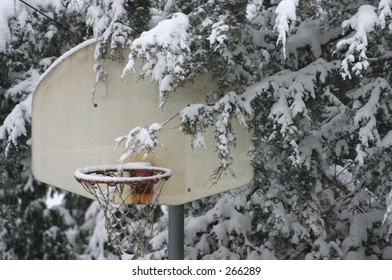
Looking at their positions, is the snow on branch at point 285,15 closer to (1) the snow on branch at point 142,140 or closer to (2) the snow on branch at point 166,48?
(2) the snow on branch at point 166,48

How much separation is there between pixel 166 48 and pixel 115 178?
3.19ft

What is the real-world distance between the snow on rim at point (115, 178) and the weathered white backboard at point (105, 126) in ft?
0.54

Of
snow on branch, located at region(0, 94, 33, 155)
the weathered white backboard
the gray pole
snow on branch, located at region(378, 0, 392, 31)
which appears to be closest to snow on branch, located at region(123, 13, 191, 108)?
the weathered white backboard

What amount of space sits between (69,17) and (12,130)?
53.3 inches

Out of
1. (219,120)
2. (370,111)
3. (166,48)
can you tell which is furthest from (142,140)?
(370,111)

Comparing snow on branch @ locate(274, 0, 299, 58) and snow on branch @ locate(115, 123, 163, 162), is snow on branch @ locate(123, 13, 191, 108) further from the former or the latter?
snow on branch @ locate(274, 0, 299, 58)

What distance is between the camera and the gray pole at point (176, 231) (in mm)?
4949

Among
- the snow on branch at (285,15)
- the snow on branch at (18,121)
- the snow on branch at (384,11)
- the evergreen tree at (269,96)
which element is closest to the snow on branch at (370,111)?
the evergreen tree at (269,96)

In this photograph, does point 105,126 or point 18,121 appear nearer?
point 105,126

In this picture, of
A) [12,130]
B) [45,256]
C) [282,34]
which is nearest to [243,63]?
[282,34]

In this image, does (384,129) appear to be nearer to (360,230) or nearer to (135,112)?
(360,230)

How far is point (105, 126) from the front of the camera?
4.53 metres

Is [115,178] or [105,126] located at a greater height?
[105,126]

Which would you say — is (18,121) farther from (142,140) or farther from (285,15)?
(285,15)
